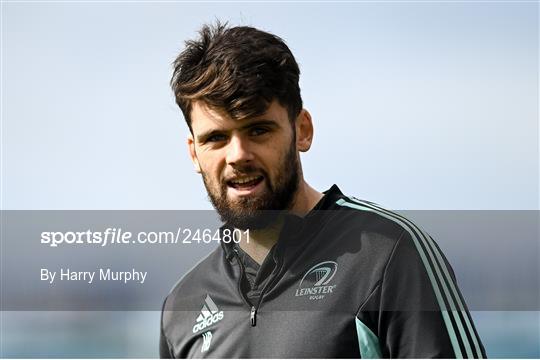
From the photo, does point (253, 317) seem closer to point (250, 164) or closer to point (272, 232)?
point (272, 232)

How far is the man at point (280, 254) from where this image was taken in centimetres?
243

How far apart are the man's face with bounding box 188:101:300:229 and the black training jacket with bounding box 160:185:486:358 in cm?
13

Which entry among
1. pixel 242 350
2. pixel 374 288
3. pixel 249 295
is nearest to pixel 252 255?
pixel 249 295

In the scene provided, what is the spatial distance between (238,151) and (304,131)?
0.40 m

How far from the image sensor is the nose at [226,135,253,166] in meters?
2.75

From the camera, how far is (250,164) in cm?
279

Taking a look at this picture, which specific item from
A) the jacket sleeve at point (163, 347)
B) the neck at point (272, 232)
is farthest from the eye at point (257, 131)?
the jacket sleeve at point (163, 347)

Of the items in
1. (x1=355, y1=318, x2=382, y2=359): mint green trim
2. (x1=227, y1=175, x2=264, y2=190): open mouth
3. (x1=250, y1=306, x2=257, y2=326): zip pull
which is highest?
(x1=227, y1=175, x2=264, y2=190): open mouth

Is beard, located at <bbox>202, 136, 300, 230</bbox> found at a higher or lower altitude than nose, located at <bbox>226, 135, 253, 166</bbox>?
lower

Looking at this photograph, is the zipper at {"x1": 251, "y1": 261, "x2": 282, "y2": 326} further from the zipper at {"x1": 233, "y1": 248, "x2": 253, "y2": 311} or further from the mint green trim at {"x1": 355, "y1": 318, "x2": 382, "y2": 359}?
the mint green trim at {"x1": 355, "y1": 318, "x2": 382, "y2": 359}

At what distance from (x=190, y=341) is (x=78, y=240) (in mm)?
1041

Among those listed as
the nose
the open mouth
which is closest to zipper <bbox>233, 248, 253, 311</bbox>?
the open mouth

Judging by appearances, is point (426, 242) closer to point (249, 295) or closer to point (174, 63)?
point (249, 295)

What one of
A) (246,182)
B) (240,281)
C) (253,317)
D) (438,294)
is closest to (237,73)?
(246,182)
